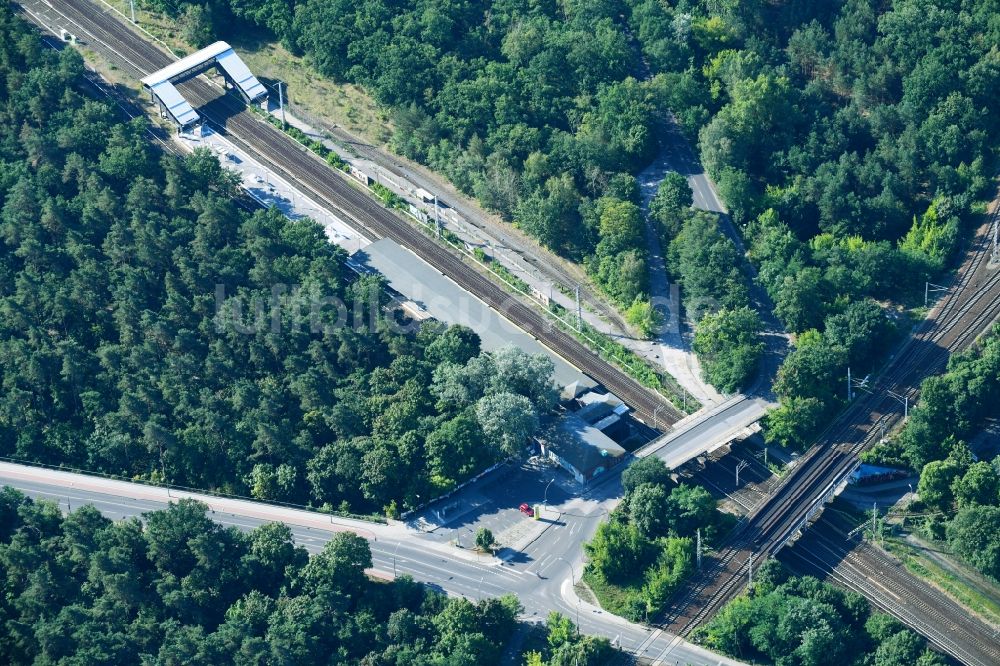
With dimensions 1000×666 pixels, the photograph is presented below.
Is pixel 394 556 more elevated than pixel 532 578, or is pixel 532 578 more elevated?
pixel 532 578

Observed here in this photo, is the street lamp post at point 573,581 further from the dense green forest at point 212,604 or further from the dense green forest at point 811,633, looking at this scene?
the dense green forest at point 811,633

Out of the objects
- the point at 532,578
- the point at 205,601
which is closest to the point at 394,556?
the point at 532,578

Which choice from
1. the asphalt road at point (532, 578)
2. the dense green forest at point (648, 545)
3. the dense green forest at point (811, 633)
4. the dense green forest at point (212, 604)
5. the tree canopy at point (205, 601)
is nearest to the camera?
the dense green forest at point (212, 604)

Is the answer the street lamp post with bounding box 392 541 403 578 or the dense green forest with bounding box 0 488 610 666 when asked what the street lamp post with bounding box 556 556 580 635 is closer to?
the dense green forest with bounding box 0 488 610 666

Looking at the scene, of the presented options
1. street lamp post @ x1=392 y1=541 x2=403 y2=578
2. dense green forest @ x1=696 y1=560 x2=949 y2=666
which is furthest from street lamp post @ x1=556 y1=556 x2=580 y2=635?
street lamp post @ x1=392 y1=541 x2=403 y2=578

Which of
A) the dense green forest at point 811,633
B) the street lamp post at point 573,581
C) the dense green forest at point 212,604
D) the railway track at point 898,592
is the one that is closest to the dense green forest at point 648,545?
the street lamp post at point 573,581

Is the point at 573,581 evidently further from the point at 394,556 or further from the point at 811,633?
the point at 811,633
